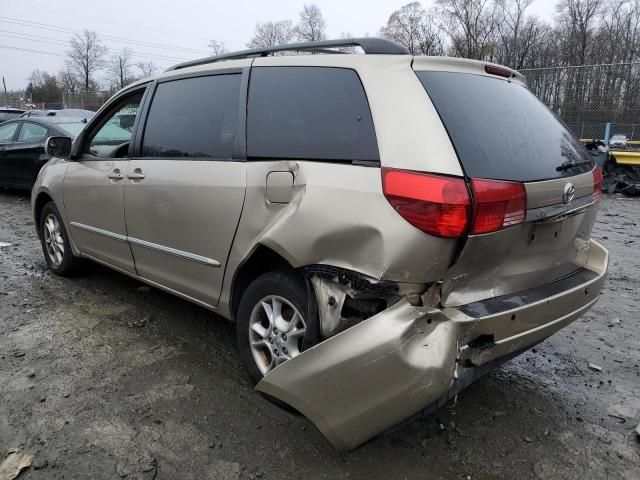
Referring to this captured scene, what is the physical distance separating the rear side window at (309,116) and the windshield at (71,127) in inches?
275

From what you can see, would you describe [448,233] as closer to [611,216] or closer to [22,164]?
[611,216]

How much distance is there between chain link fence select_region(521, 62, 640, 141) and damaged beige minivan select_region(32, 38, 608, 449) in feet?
36.1

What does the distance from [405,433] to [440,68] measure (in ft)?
6.01

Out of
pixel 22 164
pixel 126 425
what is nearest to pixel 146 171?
pixel 126 425

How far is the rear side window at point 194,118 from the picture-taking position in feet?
10.0

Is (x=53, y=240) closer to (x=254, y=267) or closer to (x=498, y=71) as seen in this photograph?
(x=254, y=267)

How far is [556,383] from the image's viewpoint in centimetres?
316

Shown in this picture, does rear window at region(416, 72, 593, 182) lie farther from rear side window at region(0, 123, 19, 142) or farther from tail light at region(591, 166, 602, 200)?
rear side window at region(0, 123, 19, 142)

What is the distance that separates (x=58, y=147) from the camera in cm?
449

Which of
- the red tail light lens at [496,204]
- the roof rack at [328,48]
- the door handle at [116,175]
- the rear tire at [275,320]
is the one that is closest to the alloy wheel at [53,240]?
the door handle at [116,175]

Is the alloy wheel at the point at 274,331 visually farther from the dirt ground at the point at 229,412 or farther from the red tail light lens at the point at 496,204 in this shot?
the red tail light lens at the point at 496,204

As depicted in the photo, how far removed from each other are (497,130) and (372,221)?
0.78 metres

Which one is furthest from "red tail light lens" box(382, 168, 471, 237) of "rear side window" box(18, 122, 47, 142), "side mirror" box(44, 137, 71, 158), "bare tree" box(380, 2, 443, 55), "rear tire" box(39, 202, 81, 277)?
"bare tree" box(380, 2, 443, 55)

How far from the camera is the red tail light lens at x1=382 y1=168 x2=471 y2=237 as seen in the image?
206 cm
